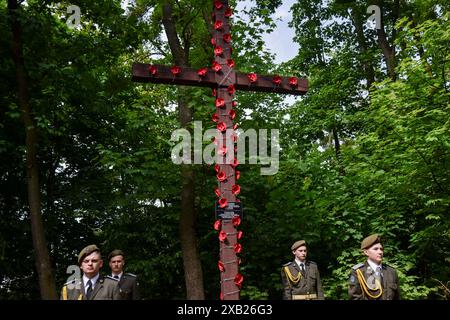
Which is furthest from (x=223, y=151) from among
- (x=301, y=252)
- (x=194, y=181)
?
(x=194, y=181)

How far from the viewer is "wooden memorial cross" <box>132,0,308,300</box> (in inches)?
251

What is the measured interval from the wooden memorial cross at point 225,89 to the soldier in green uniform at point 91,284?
200cm

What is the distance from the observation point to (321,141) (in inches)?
930

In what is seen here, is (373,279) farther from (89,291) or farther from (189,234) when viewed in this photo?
(189,234)

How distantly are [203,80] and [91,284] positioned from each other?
3.59 meters

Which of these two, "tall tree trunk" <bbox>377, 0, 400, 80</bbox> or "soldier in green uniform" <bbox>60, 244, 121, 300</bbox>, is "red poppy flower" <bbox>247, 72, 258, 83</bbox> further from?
"tall tree trunk" <bbox>377, 0, 400, 80</bbox>

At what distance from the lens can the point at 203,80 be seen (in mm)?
6949

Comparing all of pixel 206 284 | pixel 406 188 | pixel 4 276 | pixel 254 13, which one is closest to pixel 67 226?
pixel 4 276

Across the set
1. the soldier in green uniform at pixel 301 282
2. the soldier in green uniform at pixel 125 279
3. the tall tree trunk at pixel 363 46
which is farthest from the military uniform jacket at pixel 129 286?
the tall tree trunk at pixel 363 46

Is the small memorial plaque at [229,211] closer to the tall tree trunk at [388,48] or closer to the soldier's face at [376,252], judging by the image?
the soldier's face at [376,252]

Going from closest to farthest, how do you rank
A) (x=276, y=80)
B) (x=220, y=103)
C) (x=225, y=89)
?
(x=220, y=103) → (x=225, y=89) → (x=276, y=80)

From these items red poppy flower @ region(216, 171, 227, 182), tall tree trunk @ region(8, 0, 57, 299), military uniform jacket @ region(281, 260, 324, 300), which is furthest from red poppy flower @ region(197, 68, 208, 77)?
tall tree trunk @ region(8, 0, 57, 299)

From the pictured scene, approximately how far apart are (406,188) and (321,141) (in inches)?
542
